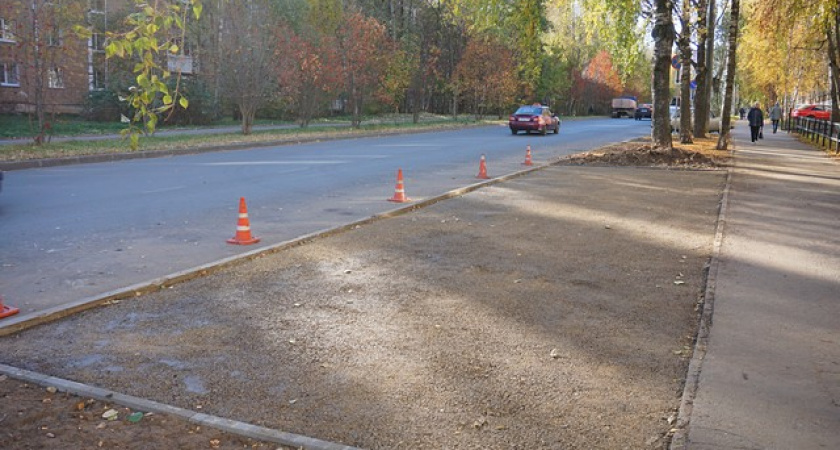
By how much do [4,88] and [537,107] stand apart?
27959 mm

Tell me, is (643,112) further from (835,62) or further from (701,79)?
(701,79)

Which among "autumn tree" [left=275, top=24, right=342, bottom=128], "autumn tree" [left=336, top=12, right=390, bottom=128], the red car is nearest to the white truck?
the red car

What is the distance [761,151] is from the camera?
26.5 metres

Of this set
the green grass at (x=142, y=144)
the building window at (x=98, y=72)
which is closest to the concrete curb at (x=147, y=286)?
the green grass at (x=142, y=144)

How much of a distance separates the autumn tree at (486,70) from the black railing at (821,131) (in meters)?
A: 19.3

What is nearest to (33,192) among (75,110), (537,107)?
(537,107)

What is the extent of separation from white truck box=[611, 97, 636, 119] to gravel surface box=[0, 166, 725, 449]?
7789 cm

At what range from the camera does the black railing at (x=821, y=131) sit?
25953 mm

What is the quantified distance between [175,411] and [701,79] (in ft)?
102

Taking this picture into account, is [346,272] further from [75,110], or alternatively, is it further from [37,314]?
[75,110]

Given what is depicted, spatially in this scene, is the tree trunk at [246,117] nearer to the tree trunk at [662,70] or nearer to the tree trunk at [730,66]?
the tree trunk at [662,70]

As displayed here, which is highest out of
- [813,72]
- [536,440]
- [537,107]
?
[813,72]

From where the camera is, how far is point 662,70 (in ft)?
67.6

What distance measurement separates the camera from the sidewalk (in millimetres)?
3992
